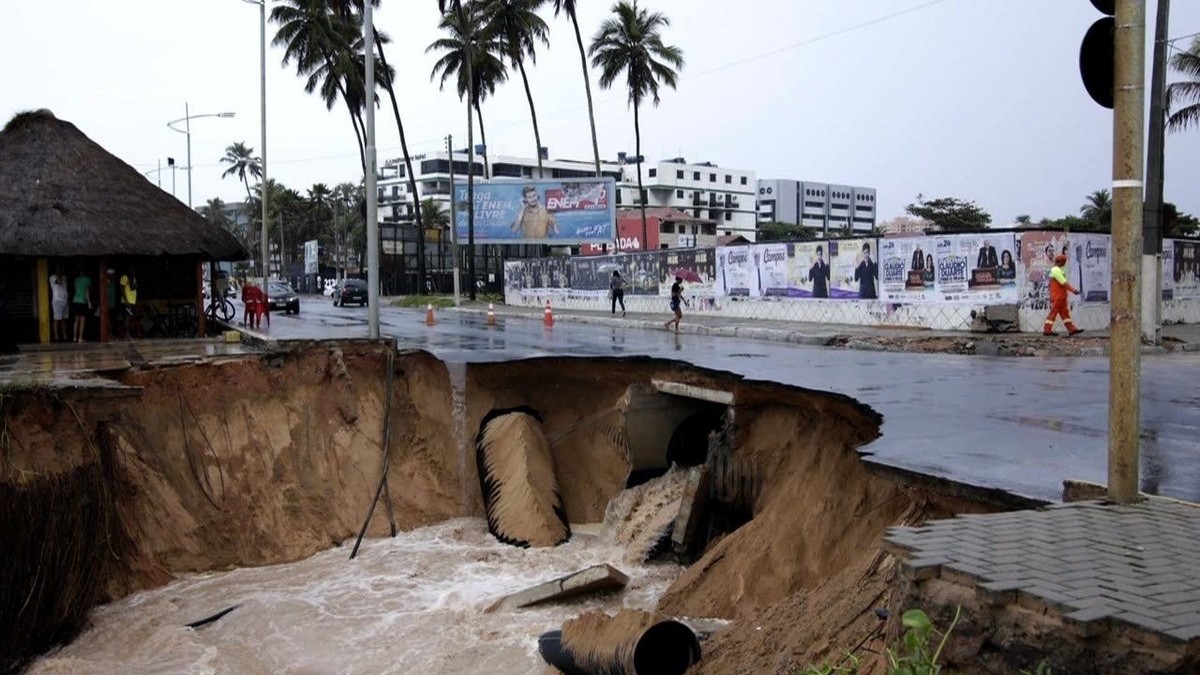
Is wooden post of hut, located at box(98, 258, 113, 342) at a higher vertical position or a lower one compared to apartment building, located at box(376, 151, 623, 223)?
lower

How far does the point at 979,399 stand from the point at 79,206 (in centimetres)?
1782

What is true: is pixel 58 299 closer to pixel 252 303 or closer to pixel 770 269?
pixel 252 303

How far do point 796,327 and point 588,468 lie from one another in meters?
12.1

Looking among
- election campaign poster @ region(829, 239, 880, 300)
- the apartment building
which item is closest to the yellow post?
election campaign poster @ region(829, 239, 880, 300)

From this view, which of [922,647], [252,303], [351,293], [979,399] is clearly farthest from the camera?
[351,293]

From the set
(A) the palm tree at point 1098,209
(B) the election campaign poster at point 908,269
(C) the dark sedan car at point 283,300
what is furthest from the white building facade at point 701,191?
(B) the election campaign poster at point 908,269

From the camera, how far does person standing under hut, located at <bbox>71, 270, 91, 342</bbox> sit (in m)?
18.6

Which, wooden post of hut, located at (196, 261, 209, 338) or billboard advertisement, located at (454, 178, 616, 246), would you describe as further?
billboard advertisement, located at (454, 178, 616, 246)

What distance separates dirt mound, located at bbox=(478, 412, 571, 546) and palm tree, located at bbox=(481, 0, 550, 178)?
34.0 meters

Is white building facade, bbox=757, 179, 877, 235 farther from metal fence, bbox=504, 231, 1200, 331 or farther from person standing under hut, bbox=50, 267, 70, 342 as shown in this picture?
person standing under hut, bbox=50, 267, 70, 342

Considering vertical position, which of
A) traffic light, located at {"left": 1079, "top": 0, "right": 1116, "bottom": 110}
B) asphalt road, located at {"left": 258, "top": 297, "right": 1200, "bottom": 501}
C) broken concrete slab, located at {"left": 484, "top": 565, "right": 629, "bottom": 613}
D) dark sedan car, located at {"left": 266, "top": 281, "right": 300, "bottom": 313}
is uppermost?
traffic light, located at {"left": 1079, "top": 0, "right": 1116, "bottom": 110}

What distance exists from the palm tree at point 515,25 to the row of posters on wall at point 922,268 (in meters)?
17.1

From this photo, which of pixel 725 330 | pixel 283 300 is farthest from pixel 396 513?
pixel 283 300

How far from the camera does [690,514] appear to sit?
10.8 meters
